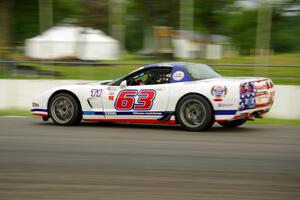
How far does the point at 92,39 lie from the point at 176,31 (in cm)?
641

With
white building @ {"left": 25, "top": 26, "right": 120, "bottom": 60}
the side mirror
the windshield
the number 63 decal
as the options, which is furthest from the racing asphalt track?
white building @ {"left": 25, "top": 26, "right": 120, "bottom": 60}

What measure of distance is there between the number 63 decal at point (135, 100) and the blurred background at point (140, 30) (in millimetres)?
5149

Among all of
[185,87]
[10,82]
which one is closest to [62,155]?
[185,87]

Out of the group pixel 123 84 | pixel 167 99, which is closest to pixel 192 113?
pixel 167 99

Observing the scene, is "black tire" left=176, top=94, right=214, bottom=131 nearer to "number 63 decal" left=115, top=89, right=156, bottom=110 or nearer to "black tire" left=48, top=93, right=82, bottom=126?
"number 63 decal" left=115, top=89, right=156, bottom=110

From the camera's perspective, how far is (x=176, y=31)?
1097 inches

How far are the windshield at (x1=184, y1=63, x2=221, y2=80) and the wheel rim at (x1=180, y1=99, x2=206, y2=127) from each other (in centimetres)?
54

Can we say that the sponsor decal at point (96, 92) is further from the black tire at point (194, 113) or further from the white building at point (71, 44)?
the white building at point (71, 44)

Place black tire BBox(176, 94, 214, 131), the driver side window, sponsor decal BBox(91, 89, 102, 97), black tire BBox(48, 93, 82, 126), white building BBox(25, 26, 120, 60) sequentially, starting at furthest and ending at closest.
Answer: white building BBox(25, 26, 120, 60) → black tire BBox(48, 93, 82, 126) → sponsor decal BBox(91, 89, 102, 97) → the driver side window → black tire BBox(176, 94, 214, 131)

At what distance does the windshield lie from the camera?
1091 centimetres

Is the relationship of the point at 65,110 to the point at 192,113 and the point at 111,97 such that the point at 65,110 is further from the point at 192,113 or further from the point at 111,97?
the point at 192,113

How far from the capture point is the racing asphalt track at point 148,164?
221 inches

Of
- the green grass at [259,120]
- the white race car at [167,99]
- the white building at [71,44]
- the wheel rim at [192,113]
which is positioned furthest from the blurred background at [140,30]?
the wheel rim at [192,113]

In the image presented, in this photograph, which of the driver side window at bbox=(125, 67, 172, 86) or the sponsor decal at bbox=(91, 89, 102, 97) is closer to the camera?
the driver side window at bbox=(125, 67, 172, 86)
